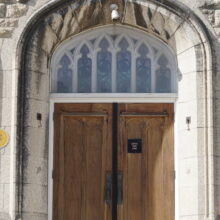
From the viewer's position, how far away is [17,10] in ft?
39.8

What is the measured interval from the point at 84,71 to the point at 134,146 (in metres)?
1.25

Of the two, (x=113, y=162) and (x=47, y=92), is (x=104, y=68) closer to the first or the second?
(x=47, y=92)

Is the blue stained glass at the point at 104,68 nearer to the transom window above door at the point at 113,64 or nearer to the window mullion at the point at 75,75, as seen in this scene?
the transom window above door at the point at 113,64

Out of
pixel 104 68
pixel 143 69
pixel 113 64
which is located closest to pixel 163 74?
pixel 143 69

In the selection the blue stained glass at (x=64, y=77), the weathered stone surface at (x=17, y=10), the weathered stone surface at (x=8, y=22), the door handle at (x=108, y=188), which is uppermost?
the weathered stone surface at (x=17, y=10)

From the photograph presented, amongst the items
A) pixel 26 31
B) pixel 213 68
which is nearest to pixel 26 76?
pixel 26 31

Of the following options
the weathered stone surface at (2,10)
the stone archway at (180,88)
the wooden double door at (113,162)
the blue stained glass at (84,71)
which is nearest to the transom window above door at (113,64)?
the blue stained glass at (84,71)

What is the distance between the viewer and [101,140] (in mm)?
12250

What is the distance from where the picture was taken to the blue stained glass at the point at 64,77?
12.5 m

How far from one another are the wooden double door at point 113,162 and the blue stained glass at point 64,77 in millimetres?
255

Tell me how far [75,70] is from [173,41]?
1.40 metres

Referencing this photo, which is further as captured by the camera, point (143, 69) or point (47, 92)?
point (143, 69)

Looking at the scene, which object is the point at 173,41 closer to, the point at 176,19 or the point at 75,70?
the point at 176,19

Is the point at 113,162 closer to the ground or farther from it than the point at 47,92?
closer to the ground
